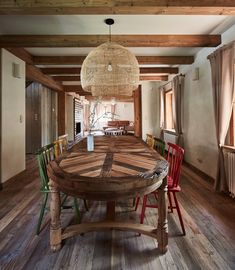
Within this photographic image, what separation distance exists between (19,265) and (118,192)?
3.47 feet

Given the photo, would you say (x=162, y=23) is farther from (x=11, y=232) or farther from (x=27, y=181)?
(x=27, y=181)

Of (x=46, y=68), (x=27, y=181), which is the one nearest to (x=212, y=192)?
(x=27, y=181)

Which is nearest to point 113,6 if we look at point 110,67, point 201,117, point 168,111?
point 110,67

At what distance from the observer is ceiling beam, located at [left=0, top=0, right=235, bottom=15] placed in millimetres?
2301

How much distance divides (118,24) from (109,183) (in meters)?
2.54

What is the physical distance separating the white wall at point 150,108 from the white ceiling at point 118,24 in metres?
4.37

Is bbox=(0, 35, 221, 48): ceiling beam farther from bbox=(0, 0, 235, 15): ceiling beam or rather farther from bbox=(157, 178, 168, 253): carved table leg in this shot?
bbox=(157, 178, 168, 253): carved table leg

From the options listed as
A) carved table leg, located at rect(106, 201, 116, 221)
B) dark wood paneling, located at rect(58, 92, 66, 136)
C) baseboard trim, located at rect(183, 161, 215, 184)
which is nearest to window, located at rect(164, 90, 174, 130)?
baseboard trim, located at rect(183, 161, 215, 184)

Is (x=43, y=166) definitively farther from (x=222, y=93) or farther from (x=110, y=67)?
(x=222, y=93)

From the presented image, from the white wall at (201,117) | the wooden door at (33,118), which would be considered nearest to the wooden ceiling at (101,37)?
the white wall at (201,117)

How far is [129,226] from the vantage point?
207 centimetres

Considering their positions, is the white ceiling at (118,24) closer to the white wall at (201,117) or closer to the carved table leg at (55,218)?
the white wall at (201,117)

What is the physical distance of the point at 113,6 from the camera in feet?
7.61

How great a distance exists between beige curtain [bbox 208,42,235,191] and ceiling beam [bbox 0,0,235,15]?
0.84 m
